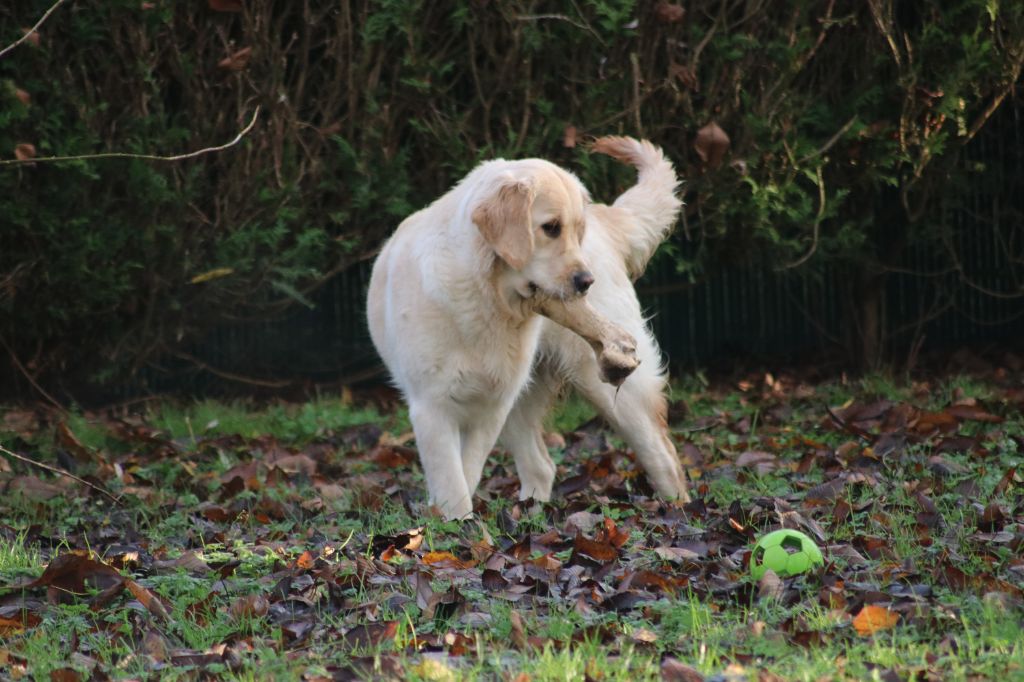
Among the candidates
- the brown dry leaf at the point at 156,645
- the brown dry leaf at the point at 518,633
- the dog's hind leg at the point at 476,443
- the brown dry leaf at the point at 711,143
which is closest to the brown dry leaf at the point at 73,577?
the brown dry leaf at the point at 156,645

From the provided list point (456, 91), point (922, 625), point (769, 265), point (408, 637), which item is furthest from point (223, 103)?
point (922, 625)

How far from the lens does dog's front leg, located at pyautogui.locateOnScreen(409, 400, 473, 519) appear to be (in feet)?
15.5

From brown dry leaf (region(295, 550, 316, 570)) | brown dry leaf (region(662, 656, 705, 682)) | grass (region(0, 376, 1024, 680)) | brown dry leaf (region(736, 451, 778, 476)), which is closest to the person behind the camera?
brown dry leaf (region(662, 656, 705, 682))

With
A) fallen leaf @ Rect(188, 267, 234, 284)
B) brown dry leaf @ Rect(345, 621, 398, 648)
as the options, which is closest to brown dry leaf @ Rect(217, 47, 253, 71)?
fallen leaf @ Rect(188, 267, 234, 284)

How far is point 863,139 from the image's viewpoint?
7.74 metres

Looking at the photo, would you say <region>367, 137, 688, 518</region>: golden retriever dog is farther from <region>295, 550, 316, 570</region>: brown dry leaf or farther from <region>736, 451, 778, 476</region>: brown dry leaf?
<region>295, 550, 316, 570</region>: brown dry leaf

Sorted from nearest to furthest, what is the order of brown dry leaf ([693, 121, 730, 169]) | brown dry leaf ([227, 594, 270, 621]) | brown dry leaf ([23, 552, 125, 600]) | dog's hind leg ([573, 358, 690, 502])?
brown dry leaf ([227, 594, 270, 621]) → brown dry leaf ([23, 552, 125, 600]) → dog's hind leg ([573, 358, 690, 502]) → brown dry leaf ([693, 121, 730, 169])

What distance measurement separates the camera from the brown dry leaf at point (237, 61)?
22.6 feet

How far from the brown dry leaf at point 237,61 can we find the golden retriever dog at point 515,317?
203cm

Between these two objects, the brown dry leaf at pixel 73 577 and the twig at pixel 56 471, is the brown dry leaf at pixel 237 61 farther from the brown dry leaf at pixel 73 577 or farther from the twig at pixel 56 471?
the brown dry leaf at pixel 73 577

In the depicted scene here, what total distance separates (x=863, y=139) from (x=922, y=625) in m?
5.25

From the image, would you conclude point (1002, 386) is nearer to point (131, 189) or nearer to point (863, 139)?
point (863, 139)

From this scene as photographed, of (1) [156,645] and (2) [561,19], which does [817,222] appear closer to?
(2) [561,19]

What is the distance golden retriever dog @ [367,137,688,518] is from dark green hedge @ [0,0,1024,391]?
1.89 meters
